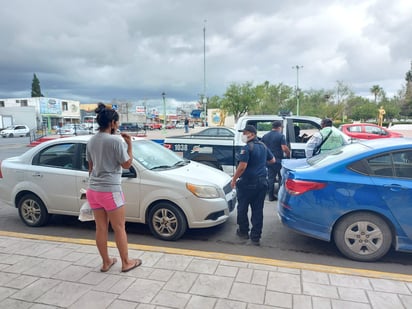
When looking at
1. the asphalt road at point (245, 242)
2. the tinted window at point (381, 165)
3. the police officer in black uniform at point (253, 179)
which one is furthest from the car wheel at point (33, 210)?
the tinted window at point (381, 165)

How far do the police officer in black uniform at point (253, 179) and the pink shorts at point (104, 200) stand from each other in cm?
175

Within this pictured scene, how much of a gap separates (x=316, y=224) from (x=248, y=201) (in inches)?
38.0

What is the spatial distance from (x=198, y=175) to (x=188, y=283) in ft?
6.21

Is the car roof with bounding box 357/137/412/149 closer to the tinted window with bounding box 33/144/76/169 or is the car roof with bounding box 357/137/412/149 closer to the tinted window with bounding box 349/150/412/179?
the tinted window with bounding box 349/150/412/179

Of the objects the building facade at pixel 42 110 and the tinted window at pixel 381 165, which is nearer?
the tinted window at pixel 381 165

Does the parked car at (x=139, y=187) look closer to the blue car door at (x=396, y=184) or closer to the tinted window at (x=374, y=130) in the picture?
the blue car door at (x=396, y=184)

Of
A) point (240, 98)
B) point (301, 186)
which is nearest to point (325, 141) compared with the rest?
point (301, 186)

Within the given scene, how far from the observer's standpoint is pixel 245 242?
439 cm

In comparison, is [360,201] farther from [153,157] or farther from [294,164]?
[153,157]

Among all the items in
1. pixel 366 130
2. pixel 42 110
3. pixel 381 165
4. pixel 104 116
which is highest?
pixel 42 110

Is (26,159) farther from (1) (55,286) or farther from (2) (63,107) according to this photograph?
(2) (63,107)

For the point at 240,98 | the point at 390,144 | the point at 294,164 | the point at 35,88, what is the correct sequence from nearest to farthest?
the point at 390,144 → the point at 294,164 → the point at 240,98 → the point at 35,88

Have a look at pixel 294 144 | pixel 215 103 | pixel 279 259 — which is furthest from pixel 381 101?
pixel 279 259

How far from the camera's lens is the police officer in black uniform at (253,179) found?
4.24 meters
